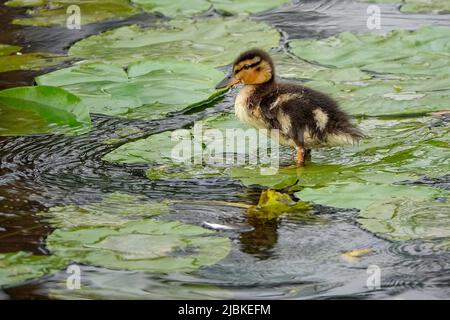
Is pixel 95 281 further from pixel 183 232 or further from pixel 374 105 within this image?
pixel 374 105

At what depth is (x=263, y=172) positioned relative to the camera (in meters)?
4.31

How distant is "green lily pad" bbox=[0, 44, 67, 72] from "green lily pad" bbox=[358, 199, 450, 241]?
272 cm

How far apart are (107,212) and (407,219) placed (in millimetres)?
1140

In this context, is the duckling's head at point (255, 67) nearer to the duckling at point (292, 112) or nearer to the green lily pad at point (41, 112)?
the duckling at point (292, 112)

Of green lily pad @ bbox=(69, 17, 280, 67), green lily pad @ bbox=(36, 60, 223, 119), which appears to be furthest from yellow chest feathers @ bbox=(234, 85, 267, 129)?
green lily pad @ bbox=(69, 17, 280, 67)

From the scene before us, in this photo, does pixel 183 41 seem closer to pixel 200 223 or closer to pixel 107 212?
pixel 107 212

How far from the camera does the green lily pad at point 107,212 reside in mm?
3764

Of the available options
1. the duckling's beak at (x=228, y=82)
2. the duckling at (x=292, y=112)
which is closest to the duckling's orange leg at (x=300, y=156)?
the duckling at (x=292, y=112)

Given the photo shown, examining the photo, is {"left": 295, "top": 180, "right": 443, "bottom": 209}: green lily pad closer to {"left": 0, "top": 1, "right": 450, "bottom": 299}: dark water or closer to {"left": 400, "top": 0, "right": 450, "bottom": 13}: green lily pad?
{"left": 0, "top": 1, "right": 450, "bottom": 299}: dark water

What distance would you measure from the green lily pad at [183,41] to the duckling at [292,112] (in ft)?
3.45

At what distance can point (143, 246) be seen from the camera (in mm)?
3516

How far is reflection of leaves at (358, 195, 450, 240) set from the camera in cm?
361

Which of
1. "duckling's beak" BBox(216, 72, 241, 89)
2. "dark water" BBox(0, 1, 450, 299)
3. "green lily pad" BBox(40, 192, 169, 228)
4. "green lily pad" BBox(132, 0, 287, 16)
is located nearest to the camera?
"dark water" BBox(0, 1, 450, 299)

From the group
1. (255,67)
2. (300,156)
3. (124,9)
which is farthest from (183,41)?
(300,156)
